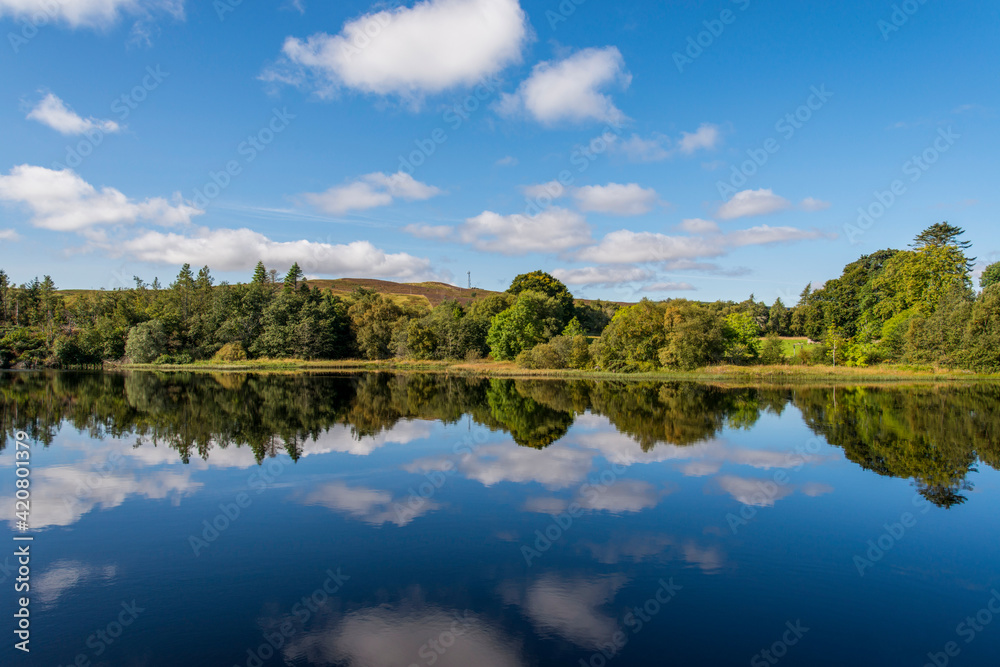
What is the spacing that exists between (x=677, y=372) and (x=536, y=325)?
18336mm

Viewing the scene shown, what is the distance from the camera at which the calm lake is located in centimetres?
677

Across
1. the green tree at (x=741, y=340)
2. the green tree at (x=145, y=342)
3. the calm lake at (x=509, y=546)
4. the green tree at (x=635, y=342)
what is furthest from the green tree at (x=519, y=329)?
the green tree at (x=145, y=342)

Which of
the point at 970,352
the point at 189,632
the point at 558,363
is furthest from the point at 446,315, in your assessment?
the point at 189,632

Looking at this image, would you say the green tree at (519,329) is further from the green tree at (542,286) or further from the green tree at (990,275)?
the green tree at (990,275)

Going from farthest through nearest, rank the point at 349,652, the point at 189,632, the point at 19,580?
the point at 19,580
the point at 189,632
the point at 349,652

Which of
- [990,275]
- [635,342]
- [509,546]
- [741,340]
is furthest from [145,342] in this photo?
[990,275]

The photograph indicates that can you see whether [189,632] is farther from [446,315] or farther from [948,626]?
[446,315]

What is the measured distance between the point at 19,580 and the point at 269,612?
4512 millimetres

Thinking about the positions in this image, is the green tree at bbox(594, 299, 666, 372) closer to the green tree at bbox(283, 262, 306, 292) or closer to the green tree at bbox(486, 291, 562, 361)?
the green tree at bbox(486, 291, 562, 361)

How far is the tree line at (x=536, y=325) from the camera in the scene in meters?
49.5

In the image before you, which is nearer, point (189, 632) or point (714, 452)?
point (189, 632)

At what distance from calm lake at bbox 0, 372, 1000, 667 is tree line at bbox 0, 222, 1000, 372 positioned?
29.7 meters

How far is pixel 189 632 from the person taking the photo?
22.6 ft

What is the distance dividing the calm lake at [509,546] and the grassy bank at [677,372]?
2413 centimetres
